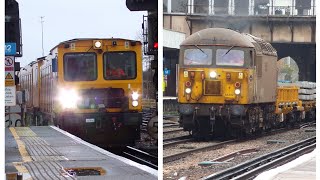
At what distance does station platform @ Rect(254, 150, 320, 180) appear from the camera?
4531 millimetres


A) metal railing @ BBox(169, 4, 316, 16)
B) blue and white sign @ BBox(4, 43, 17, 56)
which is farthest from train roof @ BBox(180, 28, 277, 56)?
blue and white sign @ BBox(4, 43, 17, 56)

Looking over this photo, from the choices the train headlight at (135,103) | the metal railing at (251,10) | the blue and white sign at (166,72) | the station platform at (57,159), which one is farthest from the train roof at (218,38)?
the station platform at (57,159)

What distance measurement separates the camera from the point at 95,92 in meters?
4.38

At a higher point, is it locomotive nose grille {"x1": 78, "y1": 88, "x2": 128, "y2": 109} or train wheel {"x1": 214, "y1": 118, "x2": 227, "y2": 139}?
locomotive nose grille {"x1": 78, "y1": 88, "x2": 128, "y2": 109}

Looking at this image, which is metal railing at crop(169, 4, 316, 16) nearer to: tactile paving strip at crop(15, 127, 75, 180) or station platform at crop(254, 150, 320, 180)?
station platform at crop(254, 150, 320, 180)

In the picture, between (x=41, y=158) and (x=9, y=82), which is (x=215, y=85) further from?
(x=9, y=82)

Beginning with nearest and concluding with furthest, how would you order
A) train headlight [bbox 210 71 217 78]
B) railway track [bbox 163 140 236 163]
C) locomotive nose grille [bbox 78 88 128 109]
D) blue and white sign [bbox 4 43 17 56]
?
blue and white sign [bbox 4 43 17 56], railway track [bbox 163 140 236 163], locomotive nose grille [bbox 78 88 128 109], train headlight [bbox 210 71 217 78]

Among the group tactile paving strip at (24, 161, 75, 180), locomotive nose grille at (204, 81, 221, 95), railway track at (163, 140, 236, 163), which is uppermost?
locomotive nose grille at (204, 81, 221, 95)

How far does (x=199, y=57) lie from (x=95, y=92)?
0.72 metres

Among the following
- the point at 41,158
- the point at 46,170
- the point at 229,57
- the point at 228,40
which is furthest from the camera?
the point at 229,57

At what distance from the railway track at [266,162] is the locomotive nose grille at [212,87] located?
0.52m

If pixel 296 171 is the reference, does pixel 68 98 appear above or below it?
above

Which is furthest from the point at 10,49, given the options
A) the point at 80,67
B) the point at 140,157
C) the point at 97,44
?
the point at 140,157

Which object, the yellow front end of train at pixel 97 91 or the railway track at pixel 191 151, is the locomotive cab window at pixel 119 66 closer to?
the yellow front end of train at pixel 97 91
